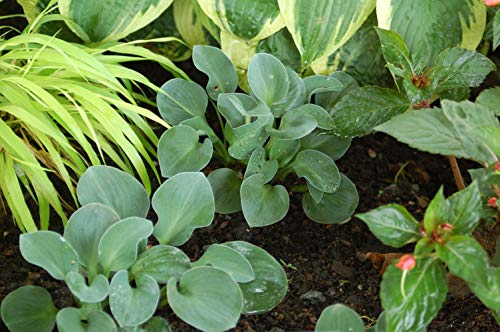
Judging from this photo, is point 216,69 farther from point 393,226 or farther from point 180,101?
point 393,226

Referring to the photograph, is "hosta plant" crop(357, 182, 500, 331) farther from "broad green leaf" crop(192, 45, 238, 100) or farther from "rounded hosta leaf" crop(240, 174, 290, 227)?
"broad green leaf" crop(192, 45, 238, 100)

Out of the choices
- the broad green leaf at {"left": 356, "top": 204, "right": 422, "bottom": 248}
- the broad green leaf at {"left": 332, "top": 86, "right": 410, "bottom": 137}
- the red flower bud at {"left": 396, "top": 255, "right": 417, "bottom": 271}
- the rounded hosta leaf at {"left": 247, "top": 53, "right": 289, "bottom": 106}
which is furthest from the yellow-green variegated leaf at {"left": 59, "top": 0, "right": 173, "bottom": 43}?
the red flower bud at {"left": 396, "top": 255, "right": 417, "bottom": 271}

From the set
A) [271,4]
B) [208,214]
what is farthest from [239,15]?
[208,214]

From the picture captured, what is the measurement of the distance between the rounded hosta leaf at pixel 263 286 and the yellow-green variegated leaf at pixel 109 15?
61 cm

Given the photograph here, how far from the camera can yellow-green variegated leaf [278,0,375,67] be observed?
1.61 meters

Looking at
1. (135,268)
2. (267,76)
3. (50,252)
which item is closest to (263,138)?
(267,76)

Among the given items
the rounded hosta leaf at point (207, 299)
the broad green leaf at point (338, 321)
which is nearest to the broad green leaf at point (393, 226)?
the broad green leaf at point (338, 321)

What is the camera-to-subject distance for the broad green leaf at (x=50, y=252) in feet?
3.89

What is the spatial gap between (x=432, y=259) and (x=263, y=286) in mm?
309

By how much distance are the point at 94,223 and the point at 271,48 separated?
2.14ft

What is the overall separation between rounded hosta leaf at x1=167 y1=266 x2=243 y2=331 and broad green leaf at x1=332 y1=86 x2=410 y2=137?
46 centimetres

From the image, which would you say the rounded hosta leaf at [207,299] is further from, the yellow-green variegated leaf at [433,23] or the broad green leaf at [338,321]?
the yellow-green variegated leaf at [433,23]

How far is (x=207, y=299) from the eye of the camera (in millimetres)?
1205

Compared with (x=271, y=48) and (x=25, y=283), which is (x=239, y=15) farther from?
(x=25, y=283)
